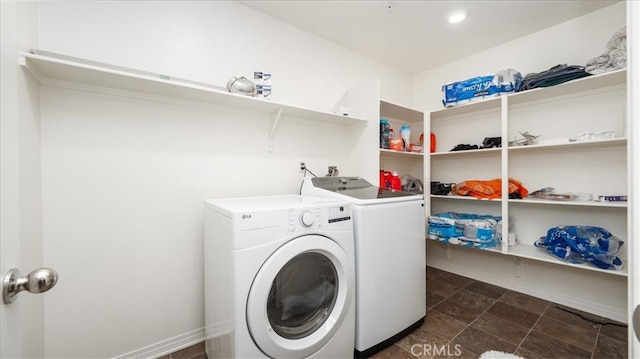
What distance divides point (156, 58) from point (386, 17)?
178 centimetres

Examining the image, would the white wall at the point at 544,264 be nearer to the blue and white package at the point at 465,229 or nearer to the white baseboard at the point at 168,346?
the blue and white package at the point at 465,229

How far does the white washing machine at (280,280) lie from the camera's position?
1.04 meters

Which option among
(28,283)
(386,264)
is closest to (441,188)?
(386,264)

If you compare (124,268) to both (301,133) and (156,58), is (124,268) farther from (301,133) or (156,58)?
(301,133)

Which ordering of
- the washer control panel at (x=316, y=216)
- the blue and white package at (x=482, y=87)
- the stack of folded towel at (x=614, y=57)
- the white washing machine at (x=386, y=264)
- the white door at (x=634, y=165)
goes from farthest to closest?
the blue and white package at (x=482, y=87) → the stack of folded towel at (x=614, y=57) → the white washing machine at (x=386, y=264) → the washer control panel at (x=316, y=216) → the white door at (x=634, y=165)

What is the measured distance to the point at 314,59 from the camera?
226cm

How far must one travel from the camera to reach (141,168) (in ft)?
4.76

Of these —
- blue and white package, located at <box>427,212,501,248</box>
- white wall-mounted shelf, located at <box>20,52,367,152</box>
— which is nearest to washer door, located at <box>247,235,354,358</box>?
white wall-mounted shelf, located at <box>20,52,367,152</box>

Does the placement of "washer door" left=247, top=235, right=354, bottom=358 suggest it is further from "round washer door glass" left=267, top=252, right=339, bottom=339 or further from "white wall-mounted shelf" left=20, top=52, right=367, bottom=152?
"white wall-mounted shelf" left=20, top=52, right=367, bottom=152

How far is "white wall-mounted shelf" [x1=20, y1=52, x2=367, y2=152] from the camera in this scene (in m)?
1.08

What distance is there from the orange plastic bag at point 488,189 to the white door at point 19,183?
2882 millimetres

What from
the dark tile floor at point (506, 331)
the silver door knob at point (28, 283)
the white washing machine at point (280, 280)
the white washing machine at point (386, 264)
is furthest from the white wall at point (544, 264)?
the silver door knob at point (28, 283)

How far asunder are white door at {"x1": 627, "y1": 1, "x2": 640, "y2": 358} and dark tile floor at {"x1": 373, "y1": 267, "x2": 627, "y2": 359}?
50.9 inches

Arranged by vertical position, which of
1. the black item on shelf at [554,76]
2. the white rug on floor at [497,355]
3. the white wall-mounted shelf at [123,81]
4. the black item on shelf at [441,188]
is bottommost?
the white rug on floor at [497,355]
